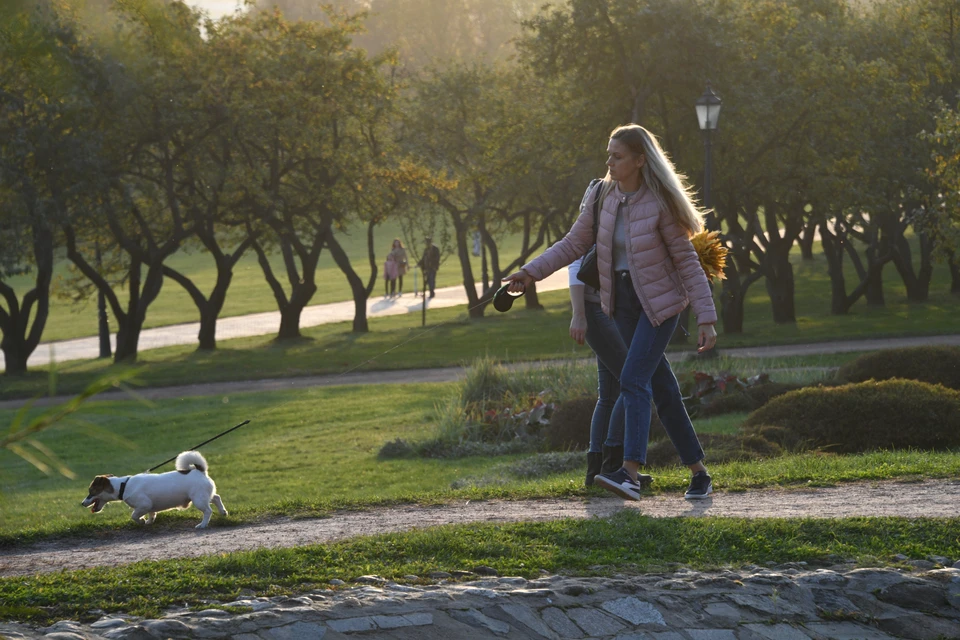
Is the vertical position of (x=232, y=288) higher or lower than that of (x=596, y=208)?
higher

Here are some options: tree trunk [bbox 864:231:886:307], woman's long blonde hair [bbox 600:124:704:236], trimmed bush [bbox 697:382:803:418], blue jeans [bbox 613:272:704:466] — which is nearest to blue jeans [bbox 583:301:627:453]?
blue jeans [bbox 613:272:704:466]

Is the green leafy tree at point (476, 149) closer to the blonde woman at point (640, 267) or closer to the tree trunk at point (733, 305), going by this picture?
the tree trunk at point (733, 305)

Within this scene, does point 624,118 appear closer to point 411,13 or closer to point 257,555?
point 257,555

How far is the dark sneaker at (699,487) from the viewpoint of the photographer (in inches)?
301

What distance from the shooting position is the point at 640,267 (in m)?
7.08

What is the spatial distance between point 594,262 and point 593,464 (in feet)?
4.81

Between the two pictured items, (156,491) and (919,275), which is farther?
(919,275)

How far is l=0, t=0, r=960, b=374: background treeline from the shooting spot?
960 inches

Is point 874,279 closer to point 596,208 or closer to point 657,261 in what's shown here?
point 596,208

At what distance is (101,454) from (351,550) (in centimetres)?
1144

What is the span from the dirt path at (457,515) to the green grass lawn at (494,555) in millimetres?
483

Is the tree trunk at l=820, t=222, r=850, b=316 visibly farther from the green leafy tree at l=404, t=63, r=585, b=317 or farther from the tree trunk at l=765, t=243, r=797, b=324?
the green leafy tree at l=404, t=63, r=585, b=317

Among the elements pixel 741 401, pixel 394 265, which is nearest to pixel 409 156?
pixel 394 265

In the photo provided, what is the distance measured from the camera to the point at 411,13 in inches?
3959
